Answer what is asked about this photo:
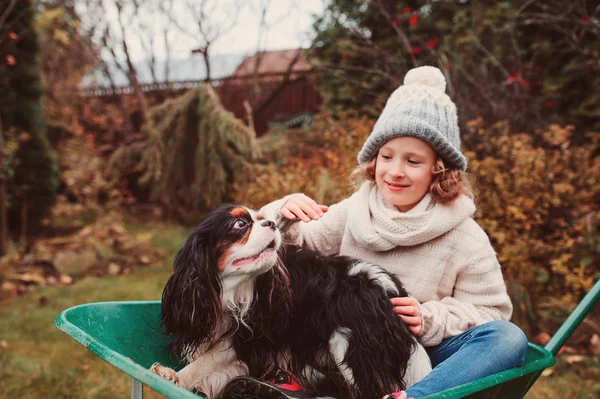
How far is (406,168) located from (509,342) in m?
0.72

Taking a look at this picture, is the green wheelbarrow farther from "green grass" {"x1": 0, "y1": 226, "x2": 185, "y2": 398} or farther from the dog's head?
"green grass" {"x1": 0, "y1": 226, "x2": 185, "y2": 398}

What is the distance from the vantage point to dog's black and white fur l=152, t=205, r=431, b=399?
1611 mm

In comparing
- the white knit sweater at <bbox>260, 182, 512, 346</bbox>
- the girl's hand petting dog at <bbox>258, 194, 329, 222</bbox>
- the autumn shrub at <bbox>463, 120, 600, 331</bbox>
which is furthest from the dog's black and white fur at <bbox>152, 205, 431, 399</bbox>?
the autumn shrub at <bbox>463, 120, 600, 331</bbox>

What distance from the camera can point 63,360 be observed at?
3564 mm

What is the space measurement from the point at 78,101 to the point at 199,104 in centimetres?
538

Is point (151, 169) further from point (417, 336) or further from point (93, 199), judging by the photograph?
point (417, 336)

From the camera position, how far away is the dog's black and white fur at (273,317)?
161cm


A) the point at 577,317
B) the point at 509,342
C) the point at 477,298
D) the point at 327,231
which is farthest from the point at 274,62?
the point at 509,342

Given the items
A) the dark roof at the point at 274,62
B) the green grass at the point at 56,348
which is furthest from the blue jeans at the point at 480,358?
the dark roof at the point at 274,62

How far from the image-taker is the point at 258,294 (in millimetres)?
1711

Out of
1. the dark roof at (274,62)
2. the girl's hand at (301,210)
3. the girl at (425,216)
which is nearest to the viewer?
the girl's hand at (301,210)

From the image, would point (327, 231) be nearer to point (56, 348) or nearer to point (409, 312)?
point (409, 312)

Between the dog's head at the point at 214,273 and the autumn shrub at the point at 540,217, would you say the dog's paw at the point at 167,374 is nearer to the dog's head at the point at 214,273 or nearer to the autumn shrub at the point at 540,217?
the dog's head at the point at 214,273

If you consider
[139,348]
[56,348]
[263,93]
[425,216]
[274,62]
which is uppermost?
[274,62]
